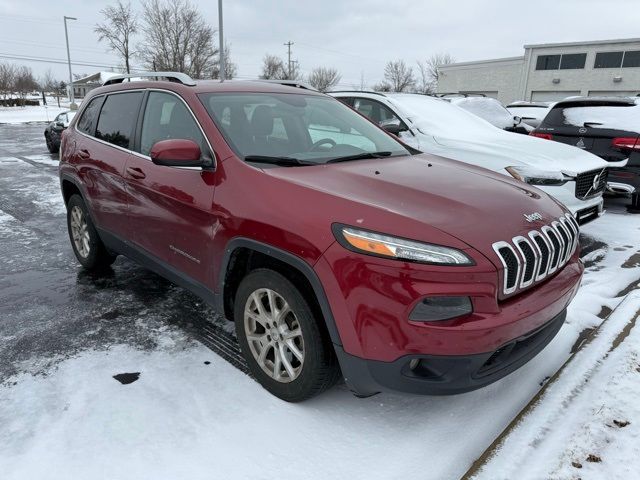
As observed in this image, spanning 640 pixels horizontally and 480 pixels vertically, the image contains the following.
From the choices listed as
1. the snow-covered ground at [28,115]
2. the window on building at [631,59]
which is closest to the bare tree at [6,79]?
the snow-covered ground at [28,115]

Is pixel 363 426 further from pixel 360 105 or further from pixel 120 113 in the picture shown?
pixel 360 105

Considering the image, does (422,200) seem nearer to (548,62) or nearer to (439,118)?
(439,118)

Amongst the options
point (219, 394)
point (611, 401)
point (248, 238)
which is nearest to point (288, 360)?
point (219, 394)

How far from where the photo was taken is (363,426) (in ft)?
8.04

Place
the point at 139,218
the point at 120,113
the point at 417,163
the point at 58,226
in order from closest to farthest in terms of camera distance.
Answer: the point at 417,163, the point at 139,218, the point at 120,113, the point at 58,226

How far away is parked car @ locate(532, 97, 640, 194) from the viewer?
625cm

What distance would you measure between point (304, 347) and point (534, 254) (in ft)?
3.91

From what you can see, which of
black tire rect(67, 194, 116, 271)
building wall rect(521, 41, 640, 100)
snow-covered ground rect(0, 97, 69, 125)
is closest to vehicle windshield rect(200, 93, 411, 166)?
black tire rect(67, 194, 116, 271)

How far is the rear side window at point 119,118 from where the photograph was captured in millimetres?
3714

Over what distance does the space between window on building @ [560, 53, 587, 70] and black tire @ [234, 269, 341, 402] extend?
4638cm

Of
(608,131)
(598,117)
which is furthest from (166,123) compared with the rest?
(598,117)

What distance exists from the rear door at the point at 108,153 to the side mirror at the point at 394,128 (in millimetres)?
2779

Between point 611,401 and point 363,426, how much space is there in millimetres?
1333

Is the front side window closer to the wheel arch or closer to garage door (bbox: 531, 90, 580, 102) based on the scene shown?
the wheel arch
